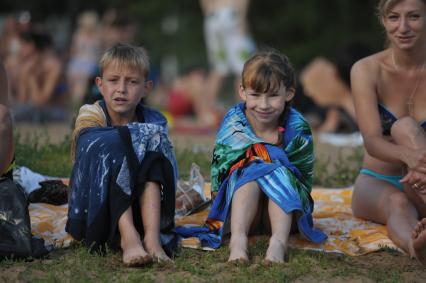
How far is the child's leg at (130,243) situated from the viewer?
3.88 metres

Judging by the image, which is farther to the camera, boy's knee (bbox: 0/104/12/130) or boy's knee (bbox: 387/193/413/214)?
boy's knee (bbox: 387/193/413/214)

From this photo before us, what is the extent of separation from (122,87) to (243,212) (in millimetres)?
948

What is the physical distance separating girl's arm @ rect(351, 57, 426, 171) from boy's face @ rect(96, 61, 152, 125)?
50.1 inches

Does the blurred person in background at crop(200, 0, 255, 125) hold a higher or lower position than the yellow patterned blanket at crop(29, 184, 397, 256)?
higher

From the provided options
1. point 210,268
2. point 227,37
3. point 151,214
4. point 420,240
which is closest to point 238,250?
point 210,268

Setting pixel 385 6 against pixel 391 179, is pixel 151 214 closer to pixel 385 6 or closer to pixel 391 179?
pixel 391 179


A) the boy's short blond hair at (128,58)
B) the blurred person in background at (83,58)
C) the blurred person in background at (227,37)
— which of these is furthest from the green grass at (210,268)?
the blurred person in background at (83,58)

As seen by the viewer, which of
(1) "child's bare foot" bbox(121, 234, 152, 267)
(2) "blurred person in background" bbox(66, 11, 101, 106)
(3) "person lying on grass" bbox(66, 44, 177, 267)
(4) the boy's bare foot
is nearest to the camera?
(1) "child's bare foot" bbox(121, 234, 152, 267)

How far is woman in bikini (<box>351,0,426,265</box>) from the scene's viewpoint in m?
4.52

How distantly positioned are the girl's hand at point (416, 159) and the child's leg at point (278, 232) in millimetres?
671

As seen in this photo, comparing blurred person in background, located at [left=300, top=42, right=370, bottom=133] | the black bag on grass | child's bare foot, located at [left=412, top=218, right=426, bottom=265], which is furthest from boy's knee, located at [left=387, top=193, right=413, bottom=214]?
blurred person in background, located at [left=300, top=42, right=370, bottom=133]

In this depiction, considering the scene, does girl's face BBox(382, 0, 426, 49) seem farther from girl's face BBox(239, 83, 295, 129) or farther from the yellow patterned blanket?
the yellow patterned blanket

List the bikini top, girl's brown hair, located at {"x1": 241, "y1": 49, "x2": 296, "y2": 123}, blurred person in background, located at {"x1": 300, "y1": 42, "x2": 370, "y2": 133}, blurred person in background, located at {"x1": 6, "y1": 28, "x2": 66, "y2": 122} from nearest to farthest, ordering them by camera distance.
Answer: girl's brown hair, located at {"x1": 241, "y1": 49, "x2": 296, "y2": 123}, the bikini top, blurred person in background, located at {"x1": 300, "y1": 42, "x2": 370, "y2": 133}, blurred person in background, located at {"x1": 6, "y1": 28, "x2": 66, "y2": 122}

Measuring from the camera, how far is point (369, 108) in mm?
4711
